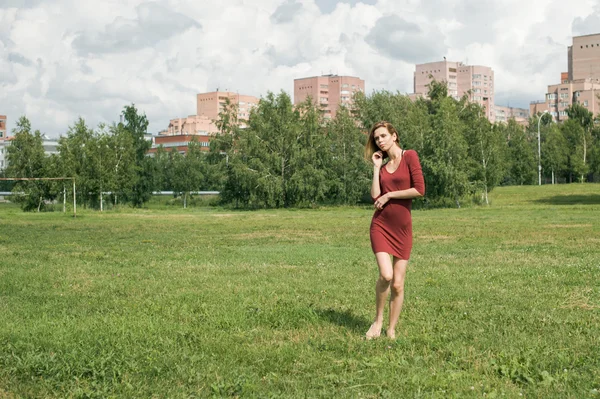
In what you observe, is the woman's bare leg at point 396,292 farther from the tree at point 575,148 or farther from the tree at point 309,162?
the tree at point 575,148

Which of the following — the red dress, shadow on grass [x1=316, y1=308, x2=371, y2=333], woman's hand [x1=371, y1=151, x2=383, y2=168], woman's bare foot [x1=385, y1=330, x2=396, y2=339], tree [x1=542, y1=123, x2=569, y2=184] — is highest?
tree [x1=542, y1=123, x2=569, y2=184]

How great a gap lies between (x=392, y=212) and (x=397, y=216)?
70 millimetres

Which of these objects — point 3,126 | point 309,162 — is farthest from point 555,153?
point 3,126

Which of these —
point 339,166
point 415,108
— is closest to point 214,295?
point 339,166

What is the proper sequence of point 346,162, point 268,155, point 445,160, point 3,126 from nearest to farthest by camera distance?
point 445,160
point 268,155
point 346,162
point 3,126

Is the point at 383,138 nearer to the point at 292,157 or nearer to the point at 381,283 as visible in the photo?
the point at 381,283

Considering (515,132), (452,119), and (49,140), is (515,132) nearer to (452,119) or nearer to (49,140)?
(452,119)

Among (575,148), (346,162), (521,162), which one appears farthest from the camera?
(521,162)

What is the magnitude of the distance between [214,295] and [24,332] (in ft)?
10.3

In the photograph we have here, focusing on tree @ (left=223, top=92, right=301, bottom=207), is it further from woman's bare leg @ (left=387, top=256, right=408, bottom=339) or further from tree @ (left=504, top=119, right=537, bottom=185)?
woman's bare leg @ (left=387, top=256, right=408, bottom=339)

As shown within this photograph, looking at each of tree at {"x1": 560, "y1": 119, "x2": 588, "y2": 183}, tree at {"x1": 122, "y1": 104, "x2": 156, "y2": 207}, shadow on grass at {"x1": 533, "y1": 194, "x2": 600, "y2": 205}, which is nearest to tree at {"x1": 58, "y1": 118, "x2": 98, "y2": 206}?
tree at {"x1": 122, "y1": 104, "x2": 156, "y2": 207}

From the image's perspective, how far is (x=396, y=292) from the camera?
24.2 feet

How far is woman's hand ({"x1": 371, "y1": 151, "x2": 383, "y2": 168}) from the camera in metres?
7.38

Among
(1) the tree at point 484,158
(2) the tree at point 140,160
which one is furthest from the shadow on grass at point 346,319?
(2) the tree at point 140,160
